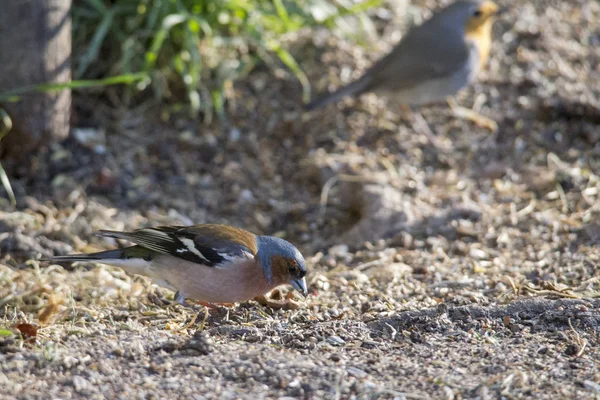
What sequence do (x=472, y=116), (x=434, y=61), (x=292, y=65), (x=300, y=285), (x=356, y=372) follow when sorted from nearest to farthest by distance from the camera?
(x=356, y=372), (x=300, y=285), (x=292, y=65), (x=472, y=116), (x=434, y=61)

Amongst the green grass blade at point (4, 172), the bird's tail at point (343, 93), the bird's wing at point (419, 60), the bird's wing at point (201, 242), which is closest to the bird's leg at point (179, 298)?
the bird's wing at point (201, 242)

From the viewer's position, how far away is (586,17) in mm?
8320

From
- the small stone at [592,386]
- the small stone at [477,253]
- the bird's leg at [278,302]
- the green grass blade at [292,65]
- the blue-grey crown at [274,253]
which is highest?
the green grass blade at [292,65]

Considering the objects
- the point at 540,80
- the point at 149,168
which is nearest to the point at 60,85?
the point at 149,168

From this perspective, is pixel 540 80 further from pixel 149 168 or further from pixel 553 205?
pixel 149 168

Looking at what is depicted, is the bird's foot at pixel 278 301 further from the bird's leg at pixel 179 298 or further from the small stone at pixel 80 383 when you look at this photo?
the small stone at pixel 80 383

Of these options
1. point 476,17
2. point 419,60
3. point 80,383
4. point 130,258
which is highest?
point 476,17

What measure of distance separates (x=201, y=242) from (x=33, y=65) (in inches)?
80.0

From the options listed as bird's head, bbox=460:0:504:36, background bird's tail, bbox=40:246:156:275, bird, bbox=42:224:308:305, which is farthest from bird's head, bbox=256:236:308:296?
bird's head, bbox=460:0:504:36

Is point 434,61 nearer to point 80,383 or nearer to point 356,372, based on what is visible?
point 356,372

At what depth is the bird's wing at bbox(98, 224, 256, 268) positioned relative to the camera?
447 centimetres

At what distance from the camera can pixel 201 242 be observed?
14.8 ft

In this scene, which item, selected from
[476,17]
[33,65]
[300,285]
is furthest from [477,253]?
[33,65]

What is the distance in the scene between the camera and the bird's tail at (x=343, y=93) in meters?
6.92
